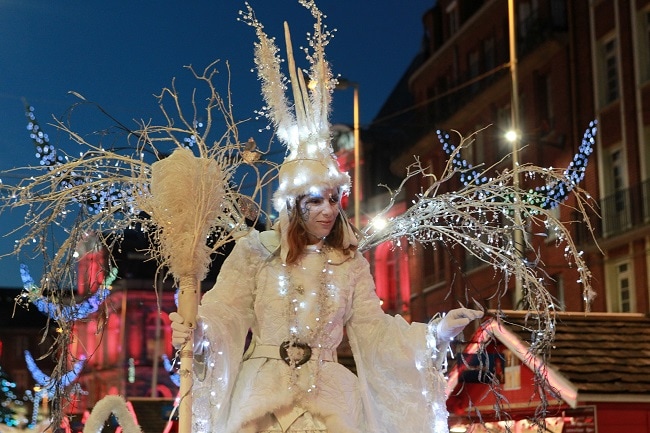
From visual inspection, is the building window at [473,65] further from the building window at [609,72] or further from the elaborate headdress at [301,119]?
the elaborate headdress at [301,119]

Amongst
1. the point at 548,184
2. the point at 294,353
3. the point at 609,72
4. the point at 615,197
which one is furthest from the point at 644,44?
the point at 294,353

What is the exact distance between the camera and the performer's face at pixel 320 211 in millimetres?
5688

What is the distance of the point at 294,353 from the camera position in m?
5.52

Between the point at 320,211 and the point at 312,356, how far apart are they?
0.73 meters

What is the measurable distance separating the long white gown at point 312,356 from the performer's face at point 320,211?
14cm

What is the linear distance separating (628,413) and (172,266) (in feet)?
23.4

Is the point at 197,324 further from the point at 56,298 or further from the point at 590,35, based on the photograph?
the point at 590,35

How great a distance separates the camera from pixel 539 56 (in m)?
25.2

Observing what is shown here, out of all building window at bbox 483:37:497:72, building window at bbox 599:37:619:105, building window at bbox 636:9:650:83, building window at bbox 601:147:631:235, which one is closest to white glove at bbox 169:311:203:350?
building window at bbox 601:147:631:235

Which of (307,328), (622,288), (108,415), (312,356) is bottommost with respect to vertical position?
(108,415)

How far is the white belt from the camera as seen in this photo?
18.1 ft

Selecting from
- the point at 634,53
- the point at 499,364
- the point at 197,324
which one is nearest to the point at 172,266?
the point at 197,324

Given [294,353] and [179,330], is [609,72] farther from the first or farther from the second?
[179,330]

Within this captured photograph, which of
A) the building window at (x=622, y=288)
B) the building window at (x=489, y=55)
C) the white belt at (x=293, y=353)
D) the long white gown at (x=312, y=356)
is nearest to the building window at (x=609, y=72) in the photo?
the building window at (x=622, y=288)
